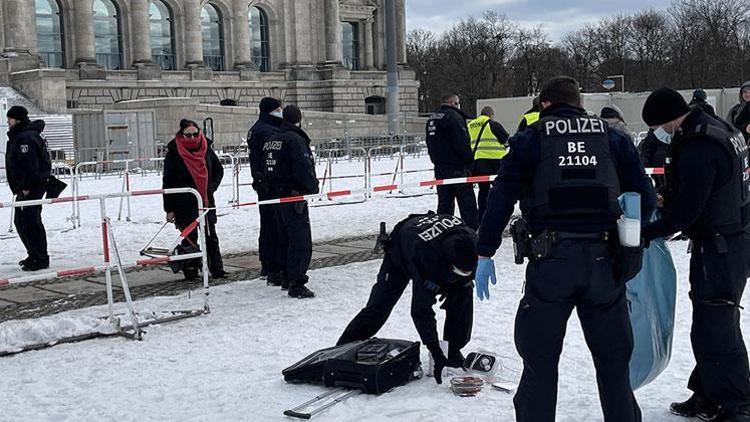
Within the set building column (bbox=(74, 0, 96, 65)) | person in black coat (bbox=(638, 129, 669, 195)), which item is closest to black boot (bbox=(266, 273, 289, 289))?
person in black coat (bbox=(638, 129, 669, 195))

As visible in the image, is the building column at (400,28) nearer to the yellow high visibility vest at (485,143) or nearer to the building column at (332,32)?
the building column at (332,32)

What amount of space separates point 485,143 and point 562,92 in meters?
8.52

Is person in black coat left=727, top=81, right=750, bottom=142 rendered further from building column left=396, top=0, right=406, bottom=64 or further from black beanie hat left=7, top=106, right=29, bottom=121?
building column left=396, top=0, right=406, bottom=64

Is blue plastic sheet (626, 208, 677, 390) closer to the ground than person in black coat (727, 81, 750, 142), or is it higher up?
closer to the ground

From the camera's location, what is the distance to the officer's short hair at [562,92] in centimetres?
500

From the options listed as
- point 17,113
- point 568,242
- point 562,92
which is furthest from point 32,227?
point 568,242

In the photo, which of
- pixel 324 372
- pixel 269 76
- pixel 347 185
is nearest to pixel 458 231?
pixel 324 372

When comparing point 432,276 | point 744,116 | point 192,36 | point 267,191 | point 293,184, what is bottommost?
point 432,276

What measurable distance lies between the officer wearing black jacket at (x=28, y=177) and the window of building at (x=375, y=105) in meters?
45.0

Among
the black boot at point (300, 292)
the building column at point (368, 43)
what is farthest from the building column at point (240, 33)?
the black boot at point (300, 292)

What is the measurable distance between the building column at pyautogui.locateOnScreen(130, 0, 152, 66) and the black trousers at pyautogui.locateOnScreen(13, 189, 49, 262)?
123ft

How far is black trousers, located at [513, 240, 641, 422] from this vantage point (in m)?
4.79

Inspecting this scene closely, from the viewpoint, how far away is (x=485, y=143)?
531 inches

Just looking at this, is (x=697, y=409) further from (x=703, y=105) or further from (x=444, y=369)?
(x=703, y=105)
